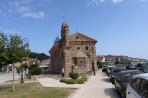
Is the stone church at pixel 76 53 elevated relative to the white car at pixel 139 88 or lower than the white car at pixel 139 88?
elevated

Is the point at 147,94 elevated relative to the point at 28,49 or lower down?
lower down

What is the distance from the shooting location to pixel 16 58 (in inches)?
933

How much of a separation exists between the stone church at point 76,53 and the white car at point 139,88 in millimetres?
45703

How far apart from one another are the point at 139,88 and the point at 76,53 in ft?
174

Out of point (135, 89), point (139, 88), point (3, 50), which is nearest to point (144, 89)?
Result: point (139, 88)

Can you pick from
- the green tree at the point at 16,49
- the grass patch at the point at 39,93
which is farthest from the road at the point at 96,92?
the green tree at the point at 16,49

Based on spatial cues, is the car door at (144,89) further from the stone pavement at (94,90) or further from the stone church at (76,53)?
the stone church at (76,53)

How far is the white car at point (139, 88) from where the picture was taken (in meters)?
7.08

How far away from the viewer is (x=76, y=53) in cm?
6059

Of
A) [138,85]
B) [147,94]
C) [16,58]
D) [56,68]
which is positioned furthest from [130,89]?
[56,68]

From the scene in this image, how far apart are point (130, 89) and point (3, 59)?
16643 millimetres

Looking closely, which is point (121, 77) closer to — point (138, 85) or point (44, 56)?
point (138, 85)

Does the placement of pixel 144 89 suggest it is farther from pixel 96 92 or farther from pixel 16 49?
pixel 16 49

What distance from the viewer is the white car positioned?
7080mm
